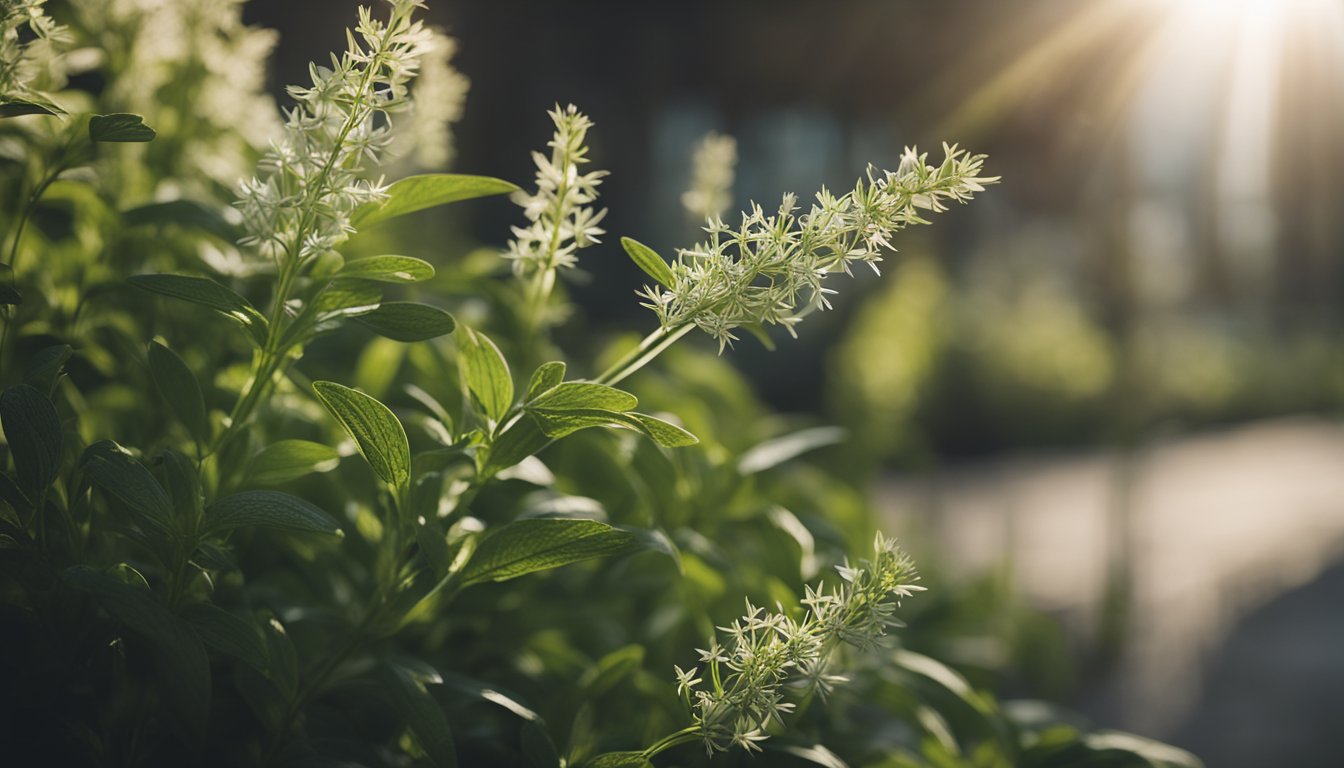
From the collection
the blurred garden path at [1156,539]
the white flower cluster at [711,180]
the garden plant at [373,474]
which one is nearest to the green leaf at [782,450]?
the garden plant at [373,474]

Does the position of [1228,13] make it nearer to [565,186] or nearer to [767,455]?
[767,455]

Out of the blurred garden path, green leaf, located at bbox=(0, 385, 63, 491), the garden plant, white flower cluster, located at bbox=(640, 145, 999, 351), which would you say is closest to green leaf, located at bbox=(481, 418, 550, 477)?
the garden plant

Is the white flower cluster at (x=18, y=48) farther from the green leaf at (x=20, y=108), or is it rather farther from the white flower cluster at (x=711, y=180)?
the white flower cluster at (x=711, y=180)

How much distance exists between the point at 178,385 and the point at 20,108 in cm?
17

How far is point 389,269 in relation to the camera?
52cm

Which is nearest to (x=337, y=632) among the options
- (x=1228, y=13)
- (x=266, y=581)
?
(x=266, y=581)

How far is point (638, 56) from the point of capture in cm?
590

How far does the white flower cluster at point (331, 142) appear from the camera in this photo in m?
0.44

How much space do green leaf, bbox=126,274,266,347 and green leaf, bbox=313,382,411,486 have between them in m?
0.06

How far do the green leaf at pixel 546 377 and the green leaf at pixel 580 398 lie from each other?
1 centimetres

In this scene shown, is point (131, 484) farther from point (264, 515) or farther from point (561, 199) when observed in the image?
point (561, 199)

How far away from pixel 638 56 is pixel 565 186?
5.77 metres

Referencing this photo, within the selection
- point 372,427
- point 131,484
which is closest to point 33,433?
point 131,484

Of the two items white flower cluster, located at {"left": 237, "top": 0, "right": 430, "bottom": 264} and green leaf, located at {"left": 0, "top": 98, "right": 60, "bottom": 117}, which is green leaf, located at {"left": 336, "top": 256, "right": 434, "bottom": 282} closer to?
white flower cluster, located at {"left": 237, "top": 0, "right": 430, "bottom": 264}
